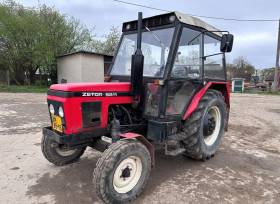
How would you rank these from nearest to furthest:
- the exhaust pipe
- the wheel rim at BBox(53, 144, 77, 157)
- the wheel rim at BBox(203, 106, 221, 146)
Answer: the exhaust pipe
the wheel rim at BBox(53, 144, 77, 157)
the wheel rim at BBox(203, 106, 221, 146)

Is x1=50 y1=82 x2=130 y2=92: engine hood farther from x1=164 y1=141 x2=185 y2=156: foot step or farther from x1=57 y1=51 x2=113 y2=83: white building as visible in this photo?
x1=57 y1=51 x2=113 y2=83: white building

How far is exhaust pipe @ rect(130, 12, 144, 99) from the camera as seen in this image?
345 cm

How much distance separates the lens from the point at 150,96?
3.76 m

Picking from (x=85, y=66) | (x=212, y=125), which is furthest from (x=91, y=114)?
(x=85, y=66)

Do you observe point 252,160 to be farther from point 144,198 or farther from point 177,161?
point 144,198

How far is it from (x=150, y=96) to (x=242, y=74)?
161 feet

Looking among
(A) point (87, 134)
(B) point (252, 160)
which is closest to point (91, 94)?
(A) point (87, 134)

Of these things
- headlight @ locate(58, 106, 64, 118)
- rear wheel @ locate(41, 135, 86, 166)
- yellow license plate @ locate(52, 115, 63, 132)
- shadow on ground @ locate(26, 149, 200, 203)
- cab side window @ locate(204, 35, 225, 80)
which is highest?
cab side window @ locate(204, 35, 225, 80)

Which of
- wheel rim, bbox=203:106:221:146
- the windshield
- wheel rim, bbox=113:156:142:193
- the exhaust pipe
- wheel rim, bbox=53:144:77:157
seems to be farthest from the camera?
wheel rim, bbox=203:106:221:146

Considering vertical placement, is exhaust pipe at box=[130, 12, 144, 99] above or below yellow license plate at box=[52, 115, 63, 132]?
above

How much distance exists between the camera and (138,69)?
3.54m

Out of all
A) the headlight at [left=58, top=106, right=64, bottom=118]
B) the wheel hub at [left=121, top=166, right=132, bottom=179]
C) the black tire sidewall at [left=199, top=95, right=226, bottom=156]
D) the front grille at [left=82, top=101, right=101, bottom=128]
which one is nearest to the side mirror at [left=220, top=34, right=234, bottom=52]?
the black tire sidewall at [left=199, top=95, right=226, bottom=156]

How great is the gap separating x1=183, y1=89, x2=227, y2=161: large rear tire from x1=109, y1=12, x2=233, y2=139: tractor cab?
0.25 metres

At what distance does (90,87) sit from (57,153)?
1.38 m
